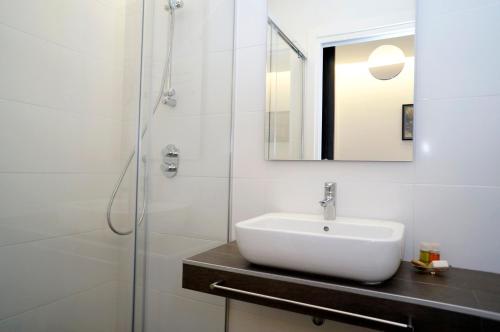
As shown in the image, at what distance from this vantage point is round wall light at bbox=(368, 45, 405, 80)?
1.18 metres

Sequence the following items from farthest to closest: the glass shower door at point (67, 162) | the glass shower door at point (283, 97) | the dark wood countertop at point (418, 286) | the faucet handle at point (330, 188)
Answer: the glass shower door at point (283, 97), the faucet handle at point (330, 188), the glass shower door at point (67, 162), the dark wood countertop at point (418, 286)

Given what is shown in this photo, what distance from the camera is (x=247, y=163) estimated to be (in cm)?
146

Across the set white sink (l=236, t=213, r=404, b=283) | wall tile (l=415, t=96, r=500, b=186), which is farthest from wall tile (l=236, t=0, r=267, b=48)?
white sink (l=236, t=213, r=404, b=283)

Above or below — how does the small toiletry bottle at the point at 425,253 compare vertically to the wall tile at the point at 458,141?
below

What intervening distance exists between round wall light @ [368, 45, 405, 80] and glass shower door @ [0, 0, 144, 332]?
3.20 ft

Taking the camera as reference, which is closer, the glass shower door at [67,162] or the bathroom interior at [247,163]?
the bathroom interior at [247,163]

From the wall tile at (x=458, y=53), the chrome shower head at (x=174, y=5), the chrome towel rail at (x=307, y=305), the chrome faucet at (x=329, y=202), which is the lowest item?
the chrome towel rail at (x=307, y=305)

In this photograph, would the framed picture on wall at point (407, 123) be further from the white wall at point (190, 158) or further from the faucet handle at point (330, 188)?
the white wall at point (190, 158)

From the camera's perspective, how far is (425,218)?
44.4 inches

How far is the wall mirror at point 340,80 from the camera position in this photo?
118 centimetres

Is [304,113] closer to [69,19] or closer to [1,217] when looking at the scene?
[69,19]

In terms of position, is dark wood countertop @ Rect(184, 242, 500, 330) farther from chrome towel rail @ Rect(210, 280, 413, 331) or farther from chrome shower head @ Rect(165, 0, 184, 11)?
chrome shower head @ Rect(165, 0, 184, 11)

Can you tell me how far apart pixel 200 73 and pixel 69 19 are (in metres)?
0.61

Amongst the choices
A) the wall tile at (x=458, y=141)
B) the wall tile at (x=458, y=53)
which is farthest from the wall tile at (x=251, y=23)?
the wall tile at (x=458, y=141)
